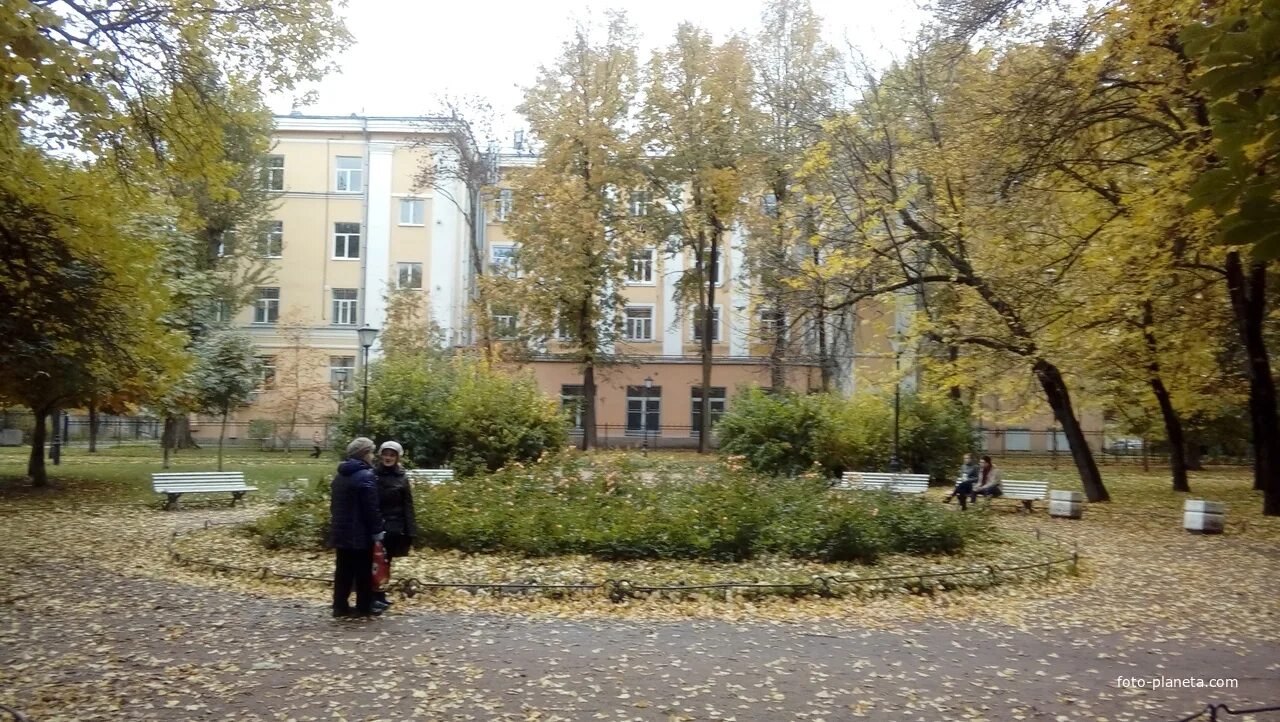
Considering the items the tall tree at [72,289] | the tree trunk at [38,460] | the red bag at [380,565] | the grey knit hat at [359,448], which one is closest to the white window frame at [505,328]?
the tree trunk at [38,460]

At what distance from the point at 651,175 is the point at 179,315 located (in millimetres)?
17894

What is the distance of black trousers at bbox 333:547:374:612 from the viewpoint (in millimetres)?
8609

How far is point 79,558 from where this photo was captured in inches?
475

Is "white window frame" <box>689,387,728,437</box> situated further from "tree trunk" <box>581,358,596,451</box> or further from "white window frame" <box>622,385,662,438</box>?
"tree trunk" <box>581,358,596,451</box>

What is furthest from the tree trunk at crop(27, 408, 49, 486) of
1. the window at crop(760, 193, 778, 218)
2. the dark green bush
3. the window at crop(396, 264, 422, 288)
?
the window at crop(396, 264, 422, 288)

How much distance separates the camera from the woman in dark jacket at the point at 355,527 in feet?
27.7

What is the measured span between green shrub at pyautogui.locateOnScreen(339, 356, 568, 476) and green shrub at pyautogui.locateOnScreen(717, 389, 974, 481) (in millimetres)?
4961

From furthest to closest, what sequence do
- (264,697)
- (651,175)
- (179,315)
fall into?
(651,175)
(179,315)
(264,697)

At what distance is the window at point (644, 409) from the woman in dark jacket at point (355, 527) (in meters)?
37.9

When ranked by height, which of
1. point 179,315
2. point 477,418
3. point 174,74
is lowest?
point 477,418

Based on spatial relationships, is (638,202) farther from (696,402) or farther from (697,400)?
(696,402)

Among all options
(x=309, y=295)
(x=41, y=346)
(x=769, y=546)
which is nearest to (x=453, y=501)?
(x=769, y=546)

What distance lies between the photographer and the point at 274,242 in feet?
152

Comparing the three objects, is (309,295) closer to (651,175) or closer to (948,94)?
(651,175)
